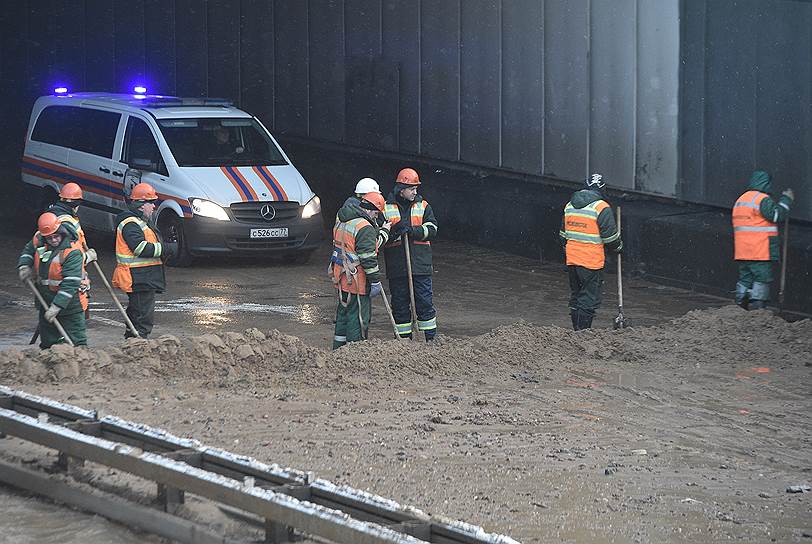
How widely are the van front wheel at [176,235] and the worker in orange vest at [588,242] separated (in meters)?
6.09

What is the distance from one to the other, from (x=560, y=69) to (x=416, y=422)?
9608 millimetres

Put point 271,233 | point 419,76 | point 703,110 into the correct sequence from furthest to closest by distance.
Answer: point 419,76, point 271,233, point 703,110

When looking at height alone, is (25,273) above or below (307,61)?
below

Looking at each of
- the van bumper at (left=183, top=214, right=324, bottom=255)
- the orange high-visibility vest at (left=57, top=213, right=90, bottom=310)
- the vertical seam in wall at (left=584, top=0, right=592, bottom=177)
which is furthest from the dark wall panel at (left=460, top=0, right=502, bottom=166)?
the orange high-visibility vest at (left=57, top=213, right=90, bottom=310)

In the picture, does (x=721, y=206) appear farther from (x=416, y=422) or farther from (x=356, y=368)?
(x=416, y=422)

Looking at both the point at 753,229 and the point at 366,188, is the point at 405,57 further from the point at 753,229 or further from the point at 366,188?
the point at 366,188

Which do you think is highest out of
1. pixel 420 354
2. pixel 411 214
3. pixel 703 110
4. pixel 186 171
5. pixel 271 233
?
pixel 703 110

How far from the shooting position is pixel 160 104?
1941 cm

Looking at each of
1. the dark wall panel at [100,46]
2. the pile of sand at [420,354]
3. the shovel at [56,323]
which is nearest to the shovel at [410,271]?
the pile of sand at [420,354]

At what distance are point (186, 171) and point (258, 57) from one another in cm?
755

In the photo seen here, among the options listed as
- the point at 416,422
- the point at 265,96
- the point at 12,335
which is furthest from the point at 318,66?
the point at 416,422

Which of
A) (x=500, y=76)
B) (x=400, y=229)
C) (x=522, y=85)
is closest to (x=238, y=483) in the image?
(x=400, y=229)

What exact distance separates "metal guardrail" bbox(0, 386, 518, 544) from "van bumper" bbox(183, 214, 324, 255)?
8.45 metres

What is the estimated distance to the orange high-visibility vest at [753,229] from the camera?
14297 millimetres
